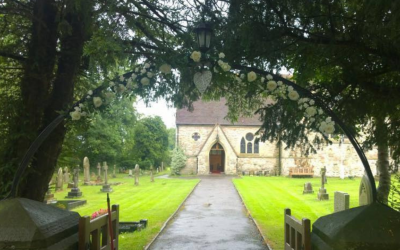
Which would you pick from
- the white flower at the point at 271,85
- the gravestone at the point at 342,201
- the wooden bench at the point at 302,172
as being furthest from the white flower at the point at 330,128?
the wooden bench at the point at 302,172

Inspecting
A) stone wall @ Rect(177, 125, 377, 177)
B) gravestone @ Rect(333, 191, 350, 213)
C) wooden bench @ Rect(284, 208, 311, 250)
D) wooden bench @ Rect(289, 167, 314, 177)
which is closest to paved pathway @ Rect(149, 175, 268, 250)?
gravestone @ Rect(333, 191, 350, 213)

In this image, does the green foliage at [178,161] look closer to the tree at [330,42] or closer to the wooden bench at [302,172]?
the wooden bench at [302,172]

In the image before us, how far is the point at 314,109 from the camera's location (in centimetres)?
518

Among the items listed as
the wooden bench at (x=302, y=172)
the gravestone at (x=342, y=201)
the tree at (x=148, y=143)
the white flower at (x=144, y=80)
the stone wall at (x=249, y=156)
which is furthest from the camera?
the tree at (x=148, y=143)

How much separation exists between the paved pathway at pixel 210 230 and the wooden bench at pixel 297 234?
3.27m

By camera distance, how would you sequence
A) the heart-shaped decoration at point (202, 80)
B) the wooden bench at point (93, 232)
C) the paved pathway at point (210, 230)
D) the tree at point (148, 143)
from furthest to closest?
the tree at point (148, 143), the paved pathway at point (210, 230), the heart-shaped decoration at point (202, 80), the wooden bench at point (93, 232)

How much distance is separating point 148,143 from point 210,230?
141ft

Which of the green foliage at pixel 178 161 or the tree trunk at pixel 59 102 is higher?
the tree trunk at pixel 59 102

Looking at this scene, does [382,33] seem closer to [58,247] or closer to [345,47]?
[345,47]

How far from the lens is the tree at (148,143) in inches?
2030

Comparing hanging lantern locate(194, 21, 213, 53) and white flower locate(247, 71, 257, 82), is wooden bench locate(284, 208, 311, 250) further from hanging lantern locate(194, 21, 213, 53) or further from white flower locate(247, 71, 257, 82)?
hanging lantern locate(194, 21, 213, 53)

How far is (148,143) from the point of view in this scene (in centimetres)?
5281

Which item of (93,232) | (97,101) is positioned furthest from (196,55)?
(93,232)

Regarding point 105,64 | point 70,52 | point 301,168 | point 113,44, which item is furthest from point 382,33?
point 301,168
